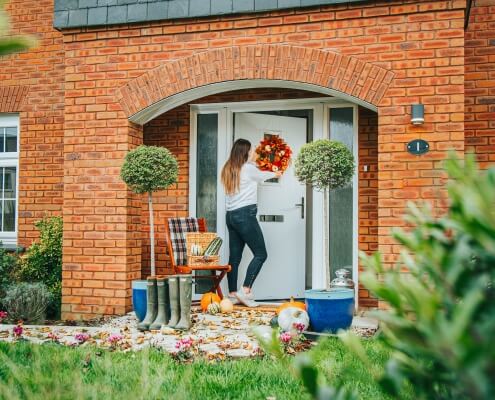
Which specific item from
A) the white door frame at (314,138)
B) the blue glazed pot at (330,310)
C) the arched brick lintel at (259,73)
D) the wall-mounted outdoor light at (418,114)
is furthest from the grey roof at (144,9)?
the blue glazed pot at (330,310)

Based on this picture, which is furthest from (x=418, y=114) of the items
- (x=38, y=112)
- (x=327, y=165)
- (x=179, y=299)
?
(x=38, y=112)

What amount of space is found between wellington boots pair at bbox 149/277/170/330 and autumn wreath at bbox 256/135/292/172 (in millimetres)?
1875

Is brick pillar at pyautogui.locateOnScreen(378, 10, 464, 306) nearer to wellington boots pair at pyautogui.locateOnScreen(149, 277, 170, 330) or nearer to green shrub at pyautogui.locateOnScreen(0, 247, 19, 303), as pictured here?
wellington boots pair at pyautogui.locateOnScreen(149, 277, 170, 330)

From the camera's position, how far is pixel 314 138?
7488 millimetres

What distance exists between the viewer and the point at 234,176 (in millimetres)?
7234

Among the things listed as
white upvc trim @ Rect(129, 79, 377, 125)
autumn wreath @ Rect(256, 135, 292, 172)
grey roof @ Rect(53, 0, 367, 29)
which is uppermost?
grey roof @ Rect(53, 0, 367, 29)

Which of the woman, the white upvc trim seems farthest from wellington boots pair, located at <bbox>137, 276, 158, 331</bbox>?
the white upvc trim

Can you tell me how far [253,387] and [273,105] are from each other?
4.80 metres

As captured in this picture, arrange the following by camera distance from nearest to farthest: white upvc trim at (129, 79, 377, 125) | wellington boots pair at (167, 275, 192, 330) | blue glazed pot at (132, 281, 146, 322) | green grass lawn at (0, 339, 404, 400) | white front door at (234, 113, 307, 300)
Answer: green grass lawn at (0, 339, 404, 400) → wellington boots pair at (167, 275, 192, 330) → blue glazed pot at (132, 281, 146, 322) → white upvc trim at (129, 79, 377, 125) → white front door at (234, 113, 307, 300)

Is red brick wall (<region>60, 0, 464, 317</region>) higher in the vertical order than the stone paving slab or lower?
higher

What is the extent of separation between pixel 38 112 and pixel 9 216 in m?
1.44

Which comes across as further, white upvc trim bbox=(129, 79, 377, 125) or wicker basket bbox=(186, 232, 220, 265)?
wicker basket bbox=(186, 232, 220, 265)

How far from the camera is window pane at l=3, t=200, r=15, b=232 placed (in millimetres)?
8465

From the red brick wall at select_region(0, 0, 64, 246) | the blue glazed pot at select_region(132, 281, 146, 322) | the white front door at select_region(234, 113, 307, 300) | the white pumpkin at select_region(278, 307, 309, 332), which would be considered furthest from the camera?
the red brick wall at select_region(0, 0, 64, 246)
